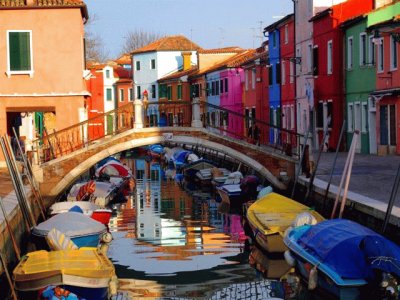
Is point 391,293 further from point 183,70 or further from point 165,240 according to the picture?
point 183,70

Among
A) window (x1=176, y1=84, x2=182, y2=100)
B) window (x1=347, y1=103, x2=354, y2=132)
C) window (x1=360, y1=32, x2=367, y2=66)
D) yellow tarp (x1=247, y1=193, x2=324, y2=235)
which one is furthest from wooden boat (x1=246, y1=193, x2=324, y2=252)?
window (x1=176, y1=84, x2=182, y2=100)

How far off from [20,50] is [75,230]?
1250 cm

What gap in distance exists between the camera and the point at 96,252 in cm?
1450

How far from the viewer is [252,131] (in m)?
34.0

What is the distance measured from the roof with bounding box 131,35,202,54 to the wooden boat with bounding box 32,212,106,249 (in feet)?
176

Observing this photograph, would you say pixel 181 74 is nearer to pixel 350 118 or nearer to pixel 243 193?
pixel 350 118

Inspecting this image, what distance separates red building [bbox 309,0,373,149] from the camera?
32.7 m

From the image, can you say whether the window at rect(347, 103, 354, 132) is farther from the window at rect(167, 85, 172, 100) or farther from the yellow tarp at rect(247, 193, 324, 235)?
the window at rect(167, 85, 172, 100)

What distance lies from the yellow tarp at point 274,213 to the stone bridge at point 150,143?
20.4 feet

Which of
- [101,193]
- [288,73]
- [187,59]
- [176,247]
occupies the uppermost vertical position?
[187,59]


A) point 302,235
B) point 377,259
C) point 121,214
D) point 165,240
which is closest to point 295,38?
point 121,214

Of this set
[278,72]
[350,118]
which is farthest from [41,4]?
[278,72]

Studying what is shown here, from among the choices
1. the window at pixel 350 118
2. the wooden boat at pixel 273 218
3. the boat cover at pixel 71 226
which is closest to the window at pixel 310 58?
the window at pixel 350 118

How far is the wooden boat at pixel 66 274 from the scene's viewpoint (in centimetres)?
1298
